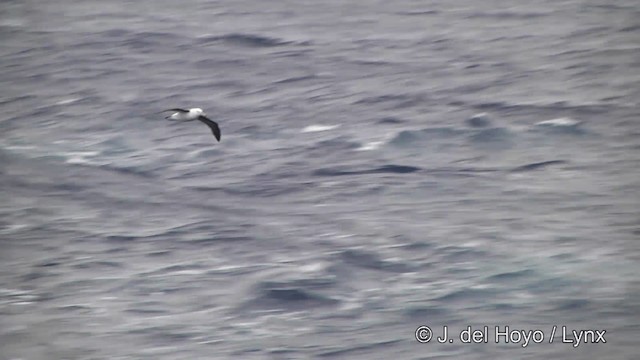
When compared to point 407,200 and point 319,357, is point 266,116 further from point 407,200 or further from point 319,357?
point 319,357

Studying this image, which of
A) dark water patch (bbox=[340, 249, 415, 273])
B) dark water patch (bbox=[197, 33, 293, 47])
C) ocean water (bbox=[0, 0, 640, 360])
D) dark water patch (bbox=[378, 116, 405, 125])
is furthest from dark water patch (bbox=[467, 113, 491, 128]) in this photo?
dark water patch (bbox=[197, 33, 293, 47])

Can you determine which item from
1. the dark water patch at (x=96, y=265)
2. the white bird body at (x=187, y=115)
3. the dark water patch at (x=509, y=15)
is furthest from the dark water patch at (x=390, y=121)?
the dark water patch at (x=509, y=15)

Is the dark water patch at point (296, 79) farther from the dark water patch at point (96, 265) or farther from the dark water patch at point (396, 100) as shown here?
the dark water patch at point (96, 265)

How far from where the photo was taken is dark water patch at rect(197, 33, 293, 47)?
4900 cm

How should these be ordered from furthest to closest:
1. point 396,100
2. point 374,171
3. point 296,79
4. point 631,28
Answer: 1. point 631,28
2. point 296,79
3. point 396,100
4. point 374,171

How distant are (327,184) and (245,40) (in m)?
14.2

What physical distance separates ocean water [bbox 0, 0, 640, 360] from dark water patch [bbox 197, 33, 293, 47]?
123 mm

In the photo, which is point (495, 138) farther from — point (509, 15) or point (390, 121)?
point (509, 15)

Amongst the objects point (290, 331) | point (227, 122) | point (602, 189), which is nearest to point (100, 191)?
point (227, 122)

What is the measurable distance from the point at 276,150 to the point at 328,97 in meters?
4.74

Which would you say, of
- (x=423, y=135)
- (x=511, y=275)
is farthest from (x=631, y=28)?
(x=511, y=275)

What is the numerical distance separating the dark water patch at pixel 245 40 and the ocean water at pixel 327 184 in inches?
4.9

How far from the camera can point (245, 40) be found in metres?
49.6

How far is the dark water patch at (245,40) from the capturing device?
1929 inches
